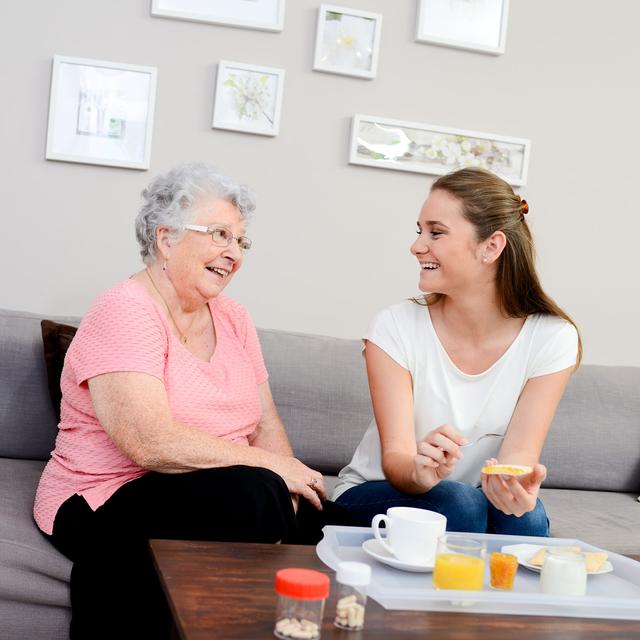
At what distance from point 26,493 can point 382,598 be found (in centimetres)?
104

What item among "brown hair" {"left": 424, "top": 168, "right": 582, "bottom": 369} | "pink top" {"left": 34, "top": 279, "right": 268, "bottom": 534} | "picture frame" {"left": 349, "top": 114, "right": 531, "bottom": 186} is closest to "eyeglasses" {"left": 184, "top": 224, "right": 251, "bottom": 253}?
"pink top" {"left": 34, "top": 279, "right": 268, "bottom": 534}

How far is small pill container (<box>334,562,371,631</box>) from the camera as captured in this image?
1119 mm

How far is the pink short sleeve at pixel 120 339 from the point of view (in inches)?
69.3

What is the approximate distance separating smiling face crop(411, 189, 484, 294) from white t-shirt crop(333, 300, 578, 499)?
12 centimetres

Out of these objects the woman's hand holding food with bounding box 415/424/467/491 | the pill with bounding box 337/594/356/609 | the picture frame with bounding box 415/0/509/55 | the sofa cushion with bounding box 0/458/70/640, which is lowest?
the sofa cushion with bounding box 0/458/70/640

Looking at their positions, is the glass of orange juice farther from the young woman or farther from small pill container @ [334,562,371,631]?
the young woman

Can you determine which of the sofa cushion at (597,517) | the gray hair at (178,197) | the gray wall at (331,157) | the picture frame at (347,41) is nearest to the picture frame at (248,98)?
the gray wall at (331,157)

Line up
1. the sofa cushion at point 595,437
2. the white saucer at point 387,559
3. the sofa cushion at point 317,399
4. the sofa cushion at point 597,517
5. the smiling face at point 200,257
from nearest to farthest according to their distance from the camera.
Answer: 1. the white saucer at point 387,559
2. the smiling face at point 200,257
3. the sofa cushion at point 597,517
4. the sofa cushion at point 317,399
5. the sofa cushion at point 595,437

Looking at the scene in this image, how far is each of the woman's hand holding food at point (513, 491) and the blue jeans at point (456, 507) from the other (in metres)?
0.08

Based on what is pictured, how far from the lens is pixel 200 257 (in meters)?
1.97

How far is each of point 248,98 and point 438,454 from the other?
147 cm

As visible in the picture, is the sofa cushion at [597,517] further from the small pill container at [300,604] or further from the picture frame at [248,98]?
the picture frame at [248,98]

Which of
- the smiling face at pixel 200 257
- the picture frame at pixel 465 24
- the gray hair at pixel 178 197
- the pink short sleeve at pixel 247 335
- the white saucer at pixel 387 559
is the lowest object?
the white saucer at pixel 387 559

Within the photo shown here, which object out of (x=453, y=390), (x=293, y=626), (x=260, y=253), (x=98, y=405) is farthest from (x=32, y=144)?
(x=293, y=626)
